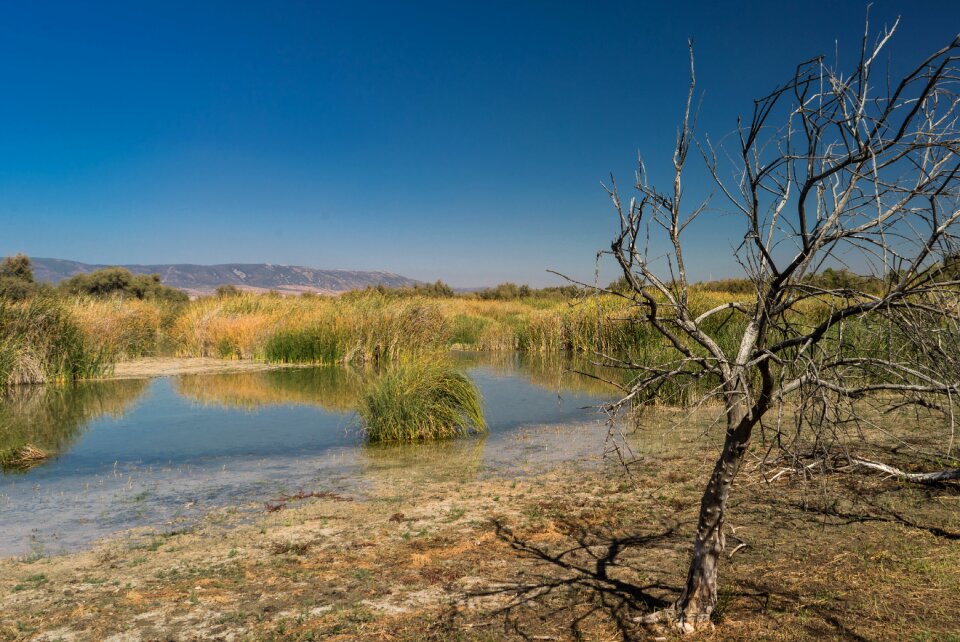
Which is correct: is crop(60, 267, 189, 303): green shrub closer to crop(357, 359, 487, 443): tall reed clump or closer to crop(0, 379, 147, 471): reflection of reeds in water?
crop(0, 379, 147, 471): reflection of reeds in water

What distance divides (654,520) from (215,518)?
12.9ft

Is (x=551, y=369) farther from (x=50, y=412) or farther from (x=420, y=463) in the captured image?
(x=50, y=412)

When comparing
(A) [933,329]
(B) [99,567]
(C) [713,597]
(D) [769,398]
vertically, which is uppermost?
(A) [933,329]

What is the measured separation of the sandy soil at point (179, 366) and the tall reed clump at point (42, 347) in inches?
34.8

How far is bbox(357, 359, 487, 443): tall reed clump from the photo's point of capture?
9.79 metres

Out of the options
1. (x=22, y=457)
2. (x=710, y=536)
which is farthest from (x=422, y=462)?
(x=710, y=536)

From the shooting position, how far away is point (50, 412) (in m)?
12.2

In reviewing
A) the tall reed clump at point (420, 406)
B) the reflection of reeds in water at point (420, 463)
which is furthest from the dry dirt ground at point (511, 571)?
the tall reed clump at point (420, 406)

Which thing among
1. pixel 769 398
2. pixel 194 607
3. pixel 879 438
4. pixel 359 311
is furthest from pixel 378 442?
pixel 359 311

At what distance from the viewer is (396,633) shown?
369 cm

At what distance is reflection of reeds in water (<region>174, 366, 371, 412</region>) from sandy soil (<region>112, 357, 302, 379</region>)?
69 cm

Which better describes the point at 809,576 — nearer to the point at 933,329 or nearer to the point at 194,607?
the point at 933,329

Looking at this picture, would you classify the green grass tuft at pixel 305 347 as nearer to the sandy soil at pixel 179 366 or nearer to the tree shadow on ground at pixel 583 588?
the sandy soil at pixel 179 366

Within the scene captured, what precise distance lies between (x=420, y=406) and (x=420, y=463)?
1.58 meters
